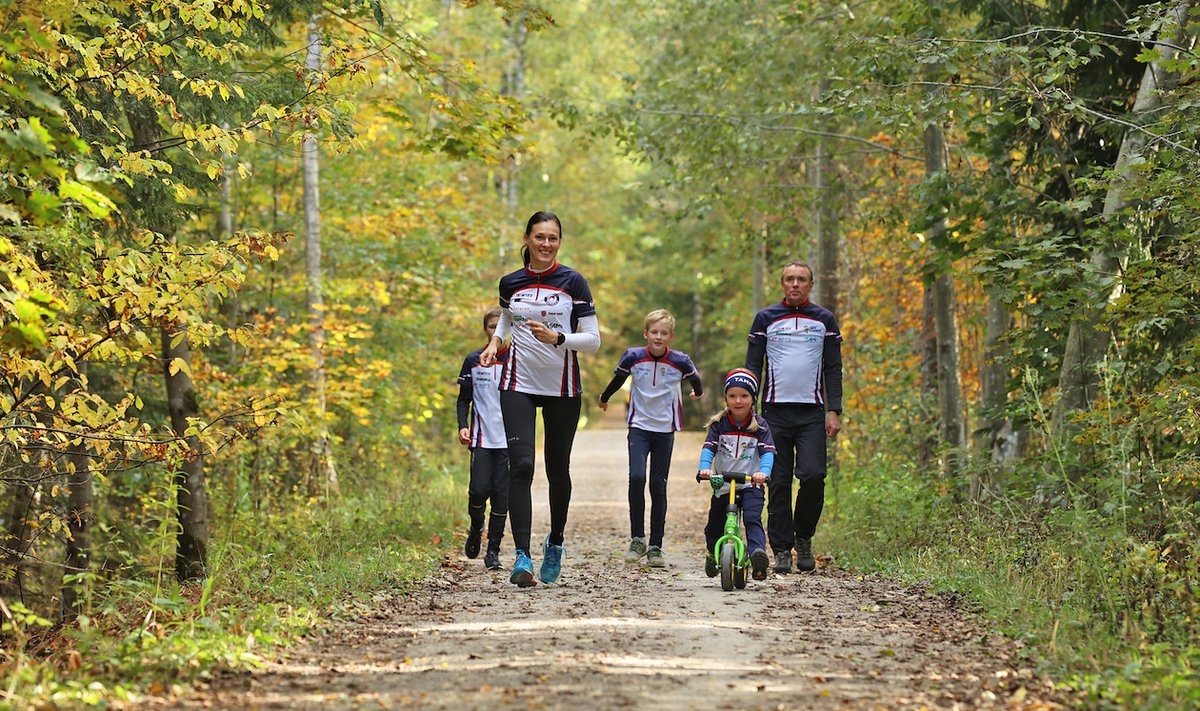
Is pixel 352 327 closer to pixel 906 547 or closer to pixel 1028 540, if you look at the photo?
pixel 906 547

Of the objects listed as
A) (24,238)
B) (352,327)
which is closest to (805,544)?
(24,238)

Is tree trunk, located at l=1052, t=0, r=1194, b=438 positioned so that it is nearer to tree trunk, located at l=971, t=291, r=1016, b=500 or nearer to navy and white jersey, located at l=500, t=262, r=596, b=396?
tree trunk, located at l=971, t=291, r=1016, b=500

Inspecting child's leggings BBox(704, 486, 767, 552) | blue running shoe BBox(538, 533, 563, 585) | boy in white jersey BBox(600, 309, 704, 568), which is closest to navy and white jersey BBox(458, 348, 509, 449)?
boy in white jersey BBox(600, 309, 704, 568)

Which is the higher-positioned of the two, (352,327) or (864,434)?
(352,327)

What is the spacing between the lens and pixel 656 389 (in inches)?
374

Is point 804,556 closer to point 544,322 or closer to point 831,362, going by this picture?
point 831,362

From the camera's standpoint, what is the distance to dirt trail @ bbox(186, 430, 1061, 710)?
4.56m

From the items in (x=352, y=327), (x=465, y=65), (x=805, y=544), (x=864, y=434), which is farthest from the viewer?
(x=864, y=434)

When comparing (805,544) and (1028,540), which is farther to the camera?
(805,544)

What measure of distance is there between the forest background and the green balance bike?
1.29 meters

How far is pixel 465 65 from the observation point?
10.2 m

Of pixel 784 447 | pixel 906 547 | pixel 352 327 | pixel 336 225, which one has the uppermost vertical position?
pixel 336 225

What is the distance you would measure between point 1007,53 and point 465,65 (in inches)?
177

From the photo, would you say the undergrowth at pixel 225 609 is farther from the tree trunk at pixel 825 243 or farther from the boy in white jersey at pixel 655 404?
the tree trunk at pixel 825 243
